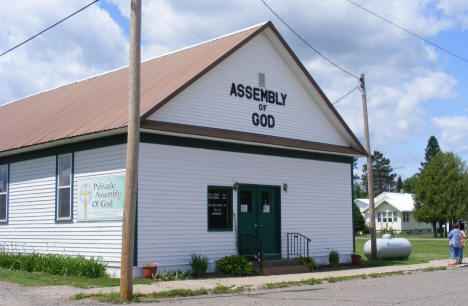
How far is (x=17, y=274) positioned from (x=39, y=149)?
464 cm

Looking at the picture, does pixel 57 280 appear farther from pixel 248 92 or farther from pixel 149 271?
pixel 248 92

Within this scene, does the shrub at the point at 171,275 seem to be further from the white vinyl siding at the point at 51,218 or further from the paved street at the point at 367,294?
the paved street at the point at 367,294

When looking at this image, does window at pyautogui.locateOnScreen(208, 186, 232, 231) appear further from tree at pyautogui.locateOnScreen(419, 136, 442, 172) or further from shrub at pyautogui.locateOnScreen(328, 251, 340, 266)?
tree at pyautogui.locateOnScreen(419, 136, 442, 172)

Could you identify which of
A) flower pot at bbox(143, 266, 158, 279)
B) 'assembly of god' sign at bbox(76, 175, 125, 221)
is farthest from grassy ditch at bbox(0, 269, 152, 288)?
'assembly of god' sign at bbox(76, 175, 125, 221)

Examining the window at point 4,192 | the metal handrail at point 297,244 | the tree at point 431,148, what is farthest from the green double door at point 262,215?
the tree at point 431,148

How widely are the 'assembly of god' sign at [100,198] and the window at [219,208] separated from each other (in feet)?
9.22

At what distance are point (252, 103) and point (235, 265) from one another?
17.3ft

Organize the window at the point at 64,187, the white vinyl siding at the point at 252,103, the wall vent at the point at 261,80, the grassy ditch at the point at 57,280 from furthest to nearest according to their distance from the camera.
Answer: the wall vent at the point at 261,80
the window at the point at 64,187
the white vinyl siding at the point at 252,103
the grassy ditch at the point at 57,280

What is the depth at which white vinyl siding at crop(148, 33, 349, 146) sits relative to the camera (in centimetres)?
1700

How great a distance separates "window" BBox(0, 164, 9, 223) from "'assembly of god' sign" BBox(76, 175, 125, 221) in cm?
469

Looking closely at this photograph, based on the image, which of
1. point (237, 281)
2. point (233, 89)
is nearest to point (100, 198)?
point (237, 281)

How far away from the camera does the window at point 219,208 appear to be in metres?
17.4

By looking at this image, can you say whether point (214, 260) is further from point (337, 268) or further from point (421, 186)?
point (421, 186)

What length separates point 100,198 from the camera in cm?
1633
